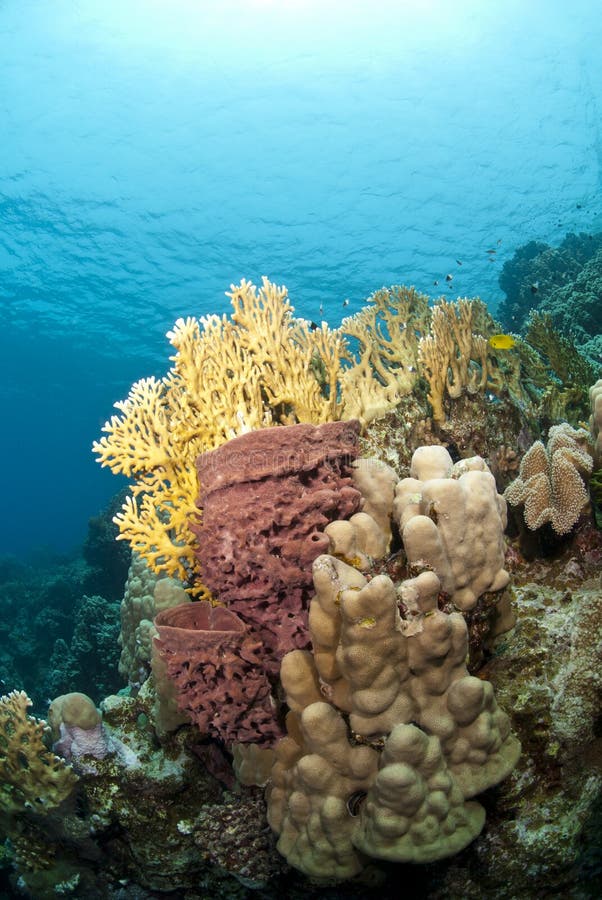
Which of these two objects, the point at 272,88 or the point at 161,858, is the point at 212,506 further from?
the point at 272,88

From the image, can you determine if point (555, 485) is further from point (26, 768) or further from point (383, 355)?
point (26, 768)

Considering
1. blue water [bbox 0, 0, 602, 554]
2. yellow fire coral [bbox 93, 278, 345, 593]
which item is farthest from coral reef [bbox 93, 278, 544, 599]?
blue water [bbox 0, 0, 602, 554]

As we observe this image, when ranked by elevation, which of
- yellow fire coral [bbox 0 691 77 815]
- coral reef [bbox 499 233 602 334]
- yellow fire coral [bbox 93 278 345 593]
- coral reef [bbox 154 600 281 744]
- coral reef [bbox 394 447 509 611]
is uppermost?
coral reef [bbox 499 233 602 334]

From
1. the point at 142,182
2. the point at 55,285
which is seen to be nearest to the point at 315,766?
the point at 142,182

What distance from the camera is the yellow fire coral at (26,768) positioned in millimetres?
3918

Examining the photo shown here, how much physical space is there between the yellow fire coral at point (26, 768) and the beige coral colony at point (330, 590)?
3cm

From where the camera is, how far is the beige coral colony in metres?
2.29

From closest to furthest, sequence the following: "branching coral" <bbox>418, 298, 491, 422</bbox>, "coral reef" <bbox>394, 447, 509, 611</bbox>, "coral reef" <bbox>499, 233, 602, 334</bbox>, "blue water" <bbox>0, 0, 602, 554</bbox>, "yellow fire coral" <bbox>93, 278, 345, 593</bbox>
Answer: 1. "coral reef" <bbox>394, 447, 509, 611</bbox>
2. "yellow fire coral" <bbox>93, 278, 345, 593</bbox>
3. "branching coral" <bbox>418, 298, 491, 422</bbox>
4. "coral reef" <bbox>499, 233, 602, 334</bbox>
5. "blue water" <bbox>0, 0, 602, 554</bbox>

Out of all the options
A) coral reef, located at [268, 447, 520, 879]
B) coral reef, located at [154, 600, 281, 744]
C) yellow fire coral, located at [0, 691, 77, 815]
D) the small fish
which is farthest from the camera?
the small fish

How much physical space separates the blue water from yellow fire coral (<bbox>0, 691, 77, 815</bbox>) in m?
31.4

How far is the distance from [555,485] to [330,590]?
5.91ft

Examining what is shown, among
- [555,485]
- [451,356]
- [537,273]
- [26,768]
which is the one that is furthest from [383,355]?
[537,273]

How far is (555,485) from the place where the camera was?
3.22m

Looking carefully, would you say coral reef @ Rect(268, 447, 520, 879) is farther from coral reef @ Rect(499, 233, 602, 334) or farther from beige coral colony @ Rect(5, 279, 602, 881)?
coral reef @ Rect(499, 233, 602, 334)
